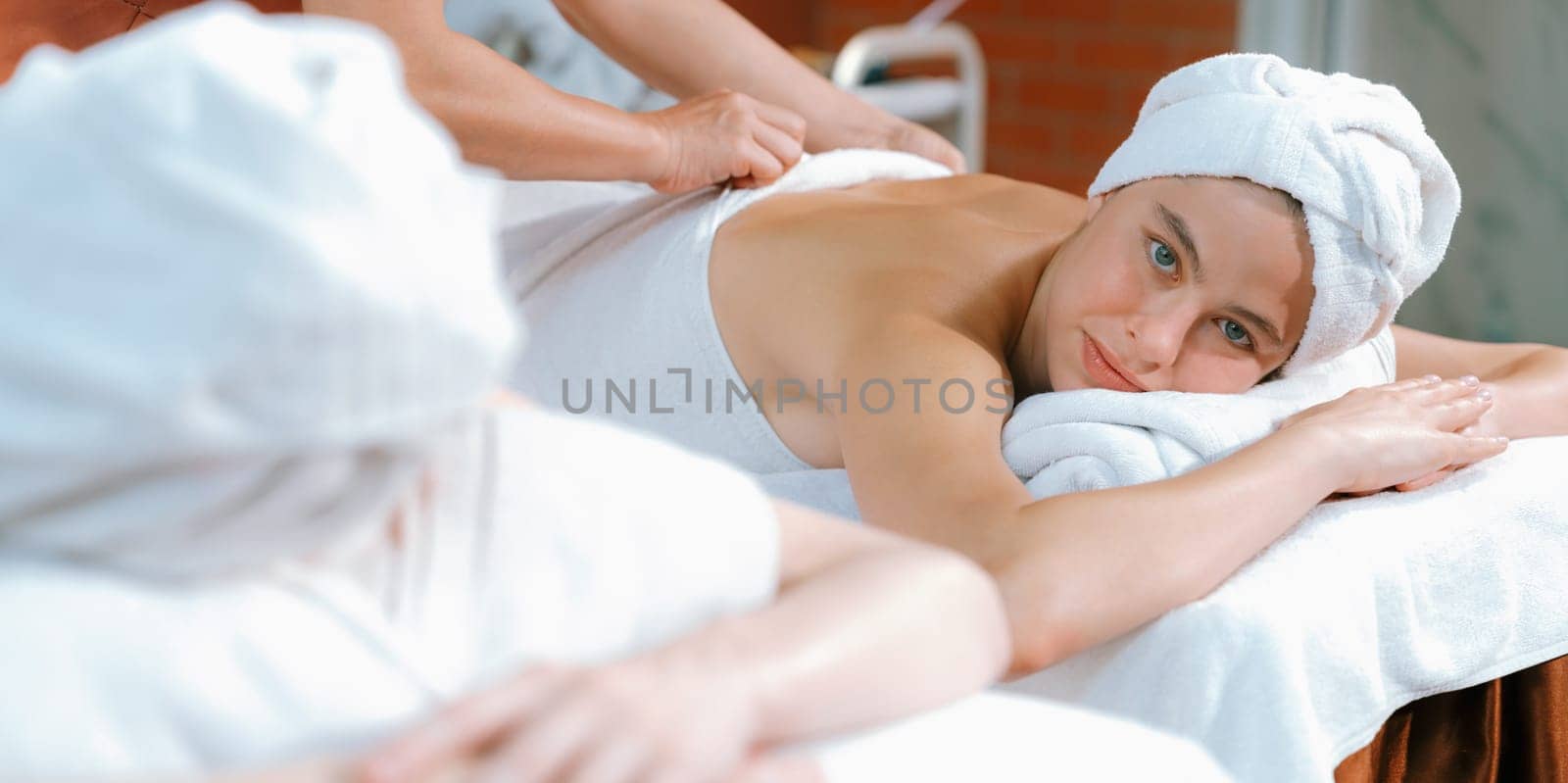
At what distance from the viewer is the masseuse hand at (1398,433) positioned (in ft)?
3.82

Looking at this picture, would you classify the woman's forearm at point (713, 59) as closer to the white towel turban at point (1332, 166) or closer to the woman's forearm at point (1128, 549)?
the white towel turban at point (1332, 166)

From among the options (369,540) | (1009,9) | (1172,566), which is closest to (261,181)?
(369,540)

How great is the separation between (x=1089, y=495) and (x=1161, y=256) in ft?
0.99

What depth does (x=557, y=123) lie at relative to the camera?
1508 mm

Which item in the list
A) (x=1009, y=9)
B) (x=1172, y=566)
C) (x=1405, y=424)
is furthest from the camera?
(x=1009, y=9)

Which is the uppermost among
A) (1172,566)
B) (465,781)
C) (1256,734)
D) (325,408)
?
(325,408)

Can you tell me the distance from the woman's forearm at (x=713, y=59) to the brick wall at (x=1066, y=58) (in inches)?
74.7

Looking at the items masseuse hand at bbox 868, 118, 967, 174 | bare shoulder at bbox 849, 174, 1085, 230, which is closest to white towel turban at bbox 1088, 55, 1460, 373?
bare shoulder at bbox 849, 174, 1085, 230

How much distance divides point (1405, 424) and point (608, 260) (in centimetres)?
78

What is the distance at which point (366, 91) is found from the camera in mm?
540

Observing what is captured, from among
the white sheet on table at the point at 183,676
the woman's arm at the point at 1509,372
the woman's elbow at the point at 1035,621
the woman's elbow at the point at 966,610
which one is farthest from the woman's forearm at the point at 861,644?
the woman's arm at the point at 1509,372

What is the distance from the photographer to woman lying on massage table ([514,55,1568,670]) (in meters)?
1.05

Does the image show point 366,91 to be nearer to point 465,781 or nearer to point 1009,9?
point 465,781

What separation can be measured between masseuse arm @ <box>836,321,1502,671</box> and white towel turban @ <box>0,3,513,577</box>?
0.55 m
